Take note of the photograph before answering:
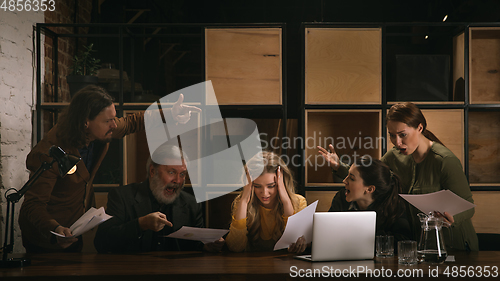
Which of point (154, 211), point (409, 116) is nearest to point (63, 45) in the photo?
point (154, 211)

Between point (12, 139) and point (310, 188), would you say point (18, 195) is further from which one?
point (310, 188)

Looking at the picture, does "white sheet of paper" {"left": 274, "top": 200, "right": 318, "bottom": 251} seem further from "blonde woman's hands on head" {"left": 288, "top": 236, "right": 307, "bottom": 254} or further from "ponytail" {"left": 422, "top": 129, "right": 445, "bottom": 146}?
"ponytail" {"left": 422, "top": 129, "right": 445, "bottom": 146}

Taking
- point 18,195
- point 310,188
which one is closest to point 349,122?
point 310,188

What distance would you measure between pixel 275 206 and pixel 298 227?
58 centimetres

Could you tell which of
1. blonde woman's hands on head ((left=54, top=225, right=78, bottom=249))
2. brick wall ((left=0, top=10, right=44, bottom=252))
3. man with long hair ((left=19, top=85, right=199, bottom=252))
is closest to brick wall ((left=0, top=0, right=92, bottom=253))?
brick wall ((left=0, top=10, right=44, bottom=252))

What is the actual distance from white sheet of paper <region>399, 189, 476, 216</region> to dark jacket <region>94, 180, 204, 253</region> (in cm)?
142

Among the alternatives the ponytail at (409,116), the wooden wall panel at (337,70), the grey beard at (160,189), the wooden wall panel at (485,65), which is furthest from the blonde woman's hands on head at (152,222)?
the wooden wall panel at (485,65)

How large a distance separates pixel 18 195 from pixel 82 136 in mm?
818

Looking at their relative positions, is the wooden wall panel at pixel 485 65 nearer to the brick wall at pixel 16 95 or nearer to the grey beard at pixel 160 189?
the grey beard at pixel 160 189

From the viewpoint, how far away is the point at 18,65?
269 cm

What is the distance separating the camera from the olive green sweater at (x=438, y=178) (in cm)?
273

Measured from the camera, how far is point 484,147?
9.97 ft

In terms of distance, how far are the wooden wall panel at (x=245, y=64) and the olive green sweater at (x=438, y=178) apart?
3.36ft

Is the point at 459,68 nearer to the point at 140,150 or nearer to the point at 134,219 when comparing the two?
the point at 140,150
